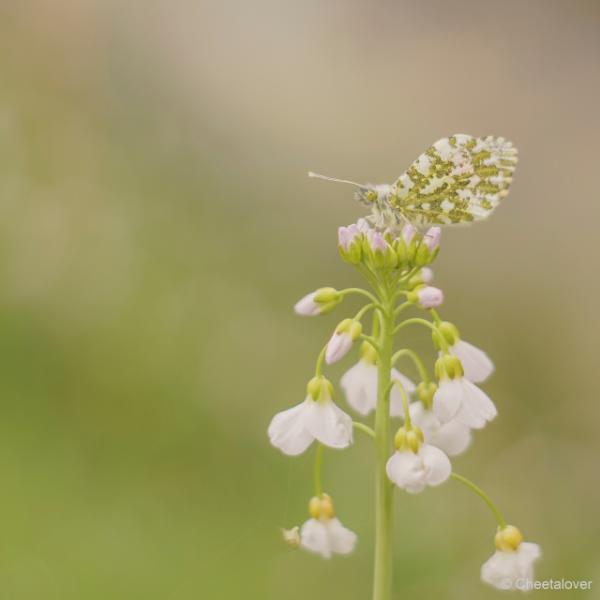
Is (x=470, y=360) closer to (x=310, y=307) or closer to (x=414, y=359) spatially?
(x=414, y=359)

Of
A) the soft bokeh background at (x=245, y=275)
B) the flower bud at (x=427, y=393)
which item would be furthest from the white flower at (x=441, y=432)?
the soft bokeh background at (x=245, y=275)

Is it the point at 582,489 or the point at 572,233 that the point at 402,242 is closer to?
the point at 582,489

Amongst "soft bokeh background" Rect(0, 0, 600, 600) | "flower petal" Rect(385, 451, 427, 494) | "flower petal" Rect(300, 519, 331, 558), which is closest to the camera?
"flower petal" Rect(385, 451, 427, 494)

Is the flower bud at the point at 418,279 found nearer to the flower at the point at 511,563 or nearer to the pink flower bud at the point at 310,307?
the pink flower bud at the point at 310,307

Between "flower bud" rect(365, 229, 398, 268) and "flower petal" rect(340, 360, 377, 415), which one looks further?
"flower petal" rect(340, 360, 377, 415)

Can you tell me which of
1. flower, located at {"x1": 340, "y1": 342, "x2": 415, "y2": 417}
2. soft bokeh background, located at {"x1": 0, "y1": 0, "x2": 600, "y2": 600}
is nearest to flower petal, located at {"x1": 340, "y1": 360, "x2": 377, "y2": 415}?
flower, located at {"x1": 340, "y1": 342, "x2": 415, "y2": 417}

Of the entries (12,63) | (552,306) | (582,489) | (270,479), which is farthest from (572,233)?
(12,63)

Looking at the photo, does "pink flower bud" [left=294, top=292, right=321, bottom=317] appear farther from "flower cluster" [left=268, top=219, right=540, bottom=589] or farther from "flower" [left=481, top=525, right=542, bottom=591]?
"flower" [left=481, top=525, right=542, bottom=591]

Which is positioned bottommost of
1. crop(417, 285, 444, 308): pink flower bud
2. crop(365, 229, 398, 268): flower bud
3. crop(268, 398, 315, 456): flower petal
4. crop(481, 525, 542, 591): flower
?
crop(481, 525, 542, 591): flower
